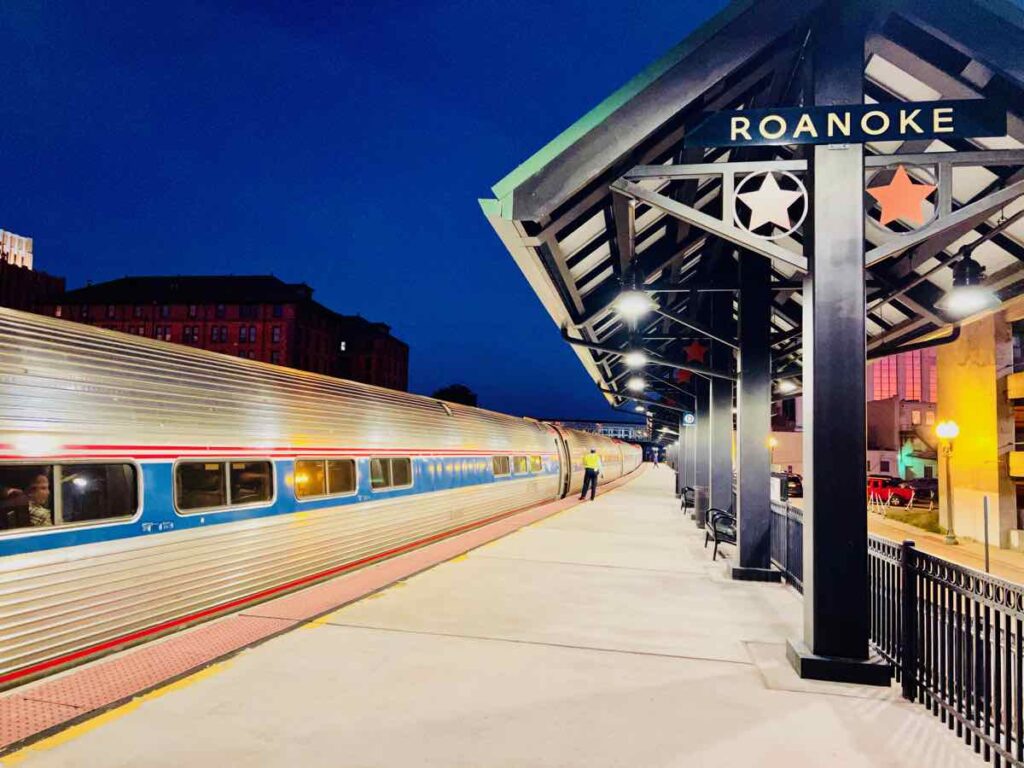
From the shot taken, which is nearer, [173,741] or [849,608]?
[173,741]

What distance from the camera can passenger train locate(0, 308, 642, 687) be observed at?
498cm

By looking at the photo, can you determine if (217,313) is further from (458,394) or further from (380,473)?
(380,473)

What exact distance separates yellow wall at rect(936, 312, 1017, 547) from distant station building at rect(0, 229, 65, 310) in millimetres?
89808

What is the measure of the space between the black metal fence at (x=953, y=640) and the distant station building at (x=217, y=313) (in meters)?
81.8

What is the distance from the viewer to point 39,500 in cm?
507

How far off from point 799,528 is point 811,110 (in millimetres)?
5108

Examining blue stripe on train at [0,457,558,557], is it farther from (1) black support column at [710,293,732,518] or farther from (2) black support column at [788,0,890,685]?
(1) black support column at [710,293,732,518]

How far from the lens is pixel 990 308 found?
8742 mm

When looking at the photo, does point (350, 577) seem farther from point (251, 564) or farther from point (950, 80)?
point (950, 80)

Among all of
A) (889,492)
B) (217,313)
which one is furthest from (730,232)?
(217,313)

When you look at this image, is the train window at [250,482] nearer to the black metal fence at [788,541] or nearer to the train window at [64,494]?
the train window at [64,494]

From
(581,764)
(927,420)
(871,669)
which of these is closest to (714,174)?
(871,669)

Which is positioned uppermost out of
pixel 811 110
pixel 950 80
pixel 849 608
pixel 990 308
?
pixel 950 80

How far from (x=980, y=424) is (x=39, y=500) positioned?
67.1 feet
